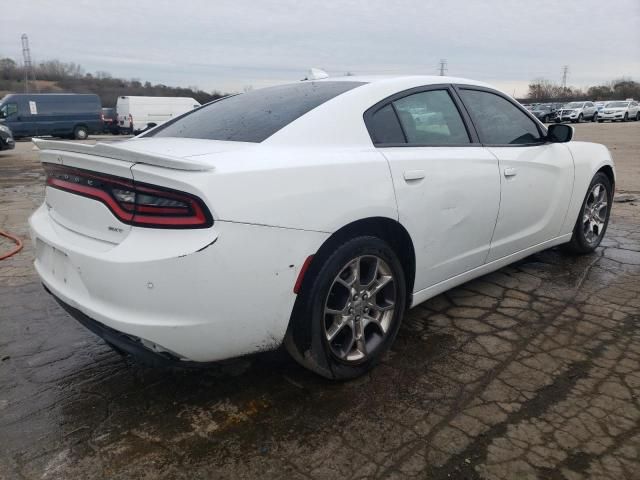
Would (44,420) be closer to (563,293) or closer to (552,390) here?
(552,390)

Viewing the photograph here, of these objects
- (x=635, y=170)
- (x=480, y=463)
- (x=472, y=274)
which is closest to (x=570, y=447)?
(x=480, y=463)

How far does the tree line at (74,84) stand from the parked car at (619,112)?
34345 millimetres

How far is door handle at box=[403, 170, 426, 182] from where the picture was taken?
8.83 ft

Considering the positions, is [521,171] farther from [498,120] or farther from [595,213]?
[595,213]

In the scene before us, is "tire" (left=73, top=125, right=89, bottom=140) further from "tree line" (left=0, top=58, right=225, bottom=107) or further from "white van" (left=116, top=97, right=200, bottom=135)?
"tree line" (left=0, top=58, right=225, bottom=107)

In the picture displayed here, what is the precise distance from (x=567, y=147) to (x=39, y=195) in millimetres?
7903

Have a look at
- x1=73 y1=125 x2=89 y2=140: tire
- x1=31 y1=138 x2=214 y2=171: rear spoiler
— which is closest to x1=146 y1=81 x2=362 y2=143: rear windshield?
x1=31 y1=138 x2=214 y2=171: rear spoiler

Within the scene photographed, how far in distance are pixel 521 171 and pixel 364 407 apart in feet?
6.68

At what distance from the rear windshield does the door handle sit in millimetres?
574

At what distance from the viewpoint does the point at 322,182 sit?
2.31m

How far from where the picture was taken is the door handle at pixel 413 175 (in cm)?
269

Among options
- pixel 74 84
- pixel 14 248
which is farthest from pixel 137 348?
pixel 74 84

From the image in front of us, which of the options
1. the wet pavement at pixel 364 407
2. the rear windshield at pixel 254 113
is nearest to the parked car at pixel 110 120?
the wet pavement at pixel 364 407

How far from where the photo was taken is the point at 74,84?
65688 mm
